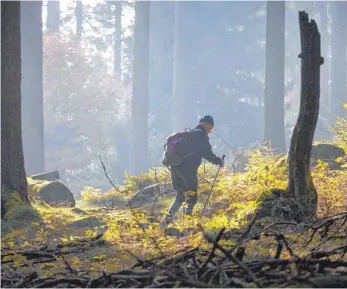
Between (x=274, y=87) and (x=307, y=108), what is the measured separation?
60.7 ft

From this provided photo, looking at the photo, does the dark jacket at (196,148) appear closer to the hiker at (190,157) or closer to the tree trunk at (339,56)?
the hiker at (190,157)

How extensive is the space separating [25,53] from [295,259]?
82.9 feet

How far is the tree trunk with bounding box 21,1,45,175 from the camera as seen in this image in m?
25.2

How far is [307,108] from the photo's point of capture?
6812mm

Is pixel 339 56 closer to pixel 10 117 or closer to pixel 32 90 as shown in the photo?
pixel 32 90

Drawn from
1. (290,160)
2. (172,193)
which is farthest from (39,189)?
Result: (290,160)

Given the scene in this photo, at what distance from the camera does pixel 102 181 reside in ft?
135

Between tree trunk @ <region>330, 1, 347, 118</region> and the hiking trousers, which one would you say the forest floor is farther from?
tree trunk @ <region>330, 1, 347, 118</region>

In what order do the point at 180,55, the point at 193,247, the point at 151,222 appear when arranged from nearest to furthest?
1. the point at 193,247
2. the point at 151,222
3. the point at 180,55

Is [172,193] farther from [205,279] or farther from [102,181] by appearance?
[102,181]

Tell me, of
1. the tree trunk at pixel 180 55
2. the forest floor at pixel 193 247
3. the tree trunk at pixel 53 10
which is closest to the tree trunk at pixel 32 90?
the forest floor at pixel 193 247

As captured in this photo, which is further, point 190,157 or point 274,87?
point 274,87

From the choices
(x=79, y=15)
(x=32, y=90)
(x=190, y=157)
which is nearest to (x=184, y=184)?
(x=190, y=157)

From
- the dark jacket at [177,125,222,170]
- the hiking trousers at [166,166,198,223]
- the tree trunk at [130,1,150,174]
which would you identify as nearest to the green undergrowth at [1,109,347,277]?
the hiking trousers at [166,166,198,223]
